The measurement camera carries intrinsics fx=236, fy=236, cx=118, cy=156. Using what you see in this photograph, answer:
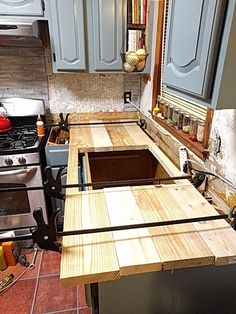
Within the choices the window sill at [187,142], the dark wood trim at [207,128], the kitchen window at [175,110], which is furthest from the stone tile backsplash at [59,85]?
the dark wood trim at [207,128]

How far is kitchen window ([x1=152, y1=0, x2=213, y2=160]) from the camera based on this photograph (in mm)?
1180

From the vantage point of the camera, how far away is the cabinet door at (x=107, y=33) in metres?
1.73

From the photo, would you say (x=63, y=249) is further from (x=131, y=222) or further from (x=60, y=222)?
(x=60, y=222)

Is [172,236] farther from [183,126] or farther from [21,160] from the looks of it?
[21,160]

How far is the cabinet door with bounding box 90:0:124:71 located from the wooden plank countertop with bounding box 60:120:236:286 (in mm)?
1101

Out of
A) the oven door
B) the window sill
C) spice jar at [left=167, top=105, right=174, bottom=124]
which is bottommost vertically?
the oven door

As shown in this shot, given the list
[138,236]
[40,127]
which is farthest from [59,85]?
[138,236]

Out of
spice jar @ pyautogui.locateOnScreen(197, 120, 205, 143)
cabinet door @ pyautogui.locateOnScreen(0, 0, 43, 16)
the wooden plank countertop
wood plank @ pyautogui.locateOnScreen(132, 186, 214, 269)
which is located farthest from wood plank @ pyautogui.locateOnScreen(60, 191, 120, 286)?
cabinet door @ pyautogui.locateOnScreen(0, 0, 43, 16)

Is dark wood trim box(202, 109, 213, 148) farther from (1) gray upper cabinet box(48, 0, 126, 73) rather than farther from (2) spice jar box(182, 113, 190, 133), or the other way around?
(1) gray upper cabinet box(48, 0, 126, 73)

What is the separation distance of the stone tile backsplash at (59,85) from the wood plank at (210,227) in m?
1.47

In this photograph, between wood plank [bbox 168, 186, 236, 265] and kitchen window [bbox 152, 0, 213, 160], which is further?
kitchen window [bbox 152, 0, 213, 160]

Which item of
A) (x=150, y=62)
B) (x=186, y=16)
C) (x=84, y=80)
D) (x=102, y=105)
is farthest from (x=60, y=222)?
(x=186, y=16)

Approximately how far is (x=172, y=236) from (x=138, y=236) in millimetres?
114

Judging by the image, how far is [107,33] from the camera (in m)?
1.80
